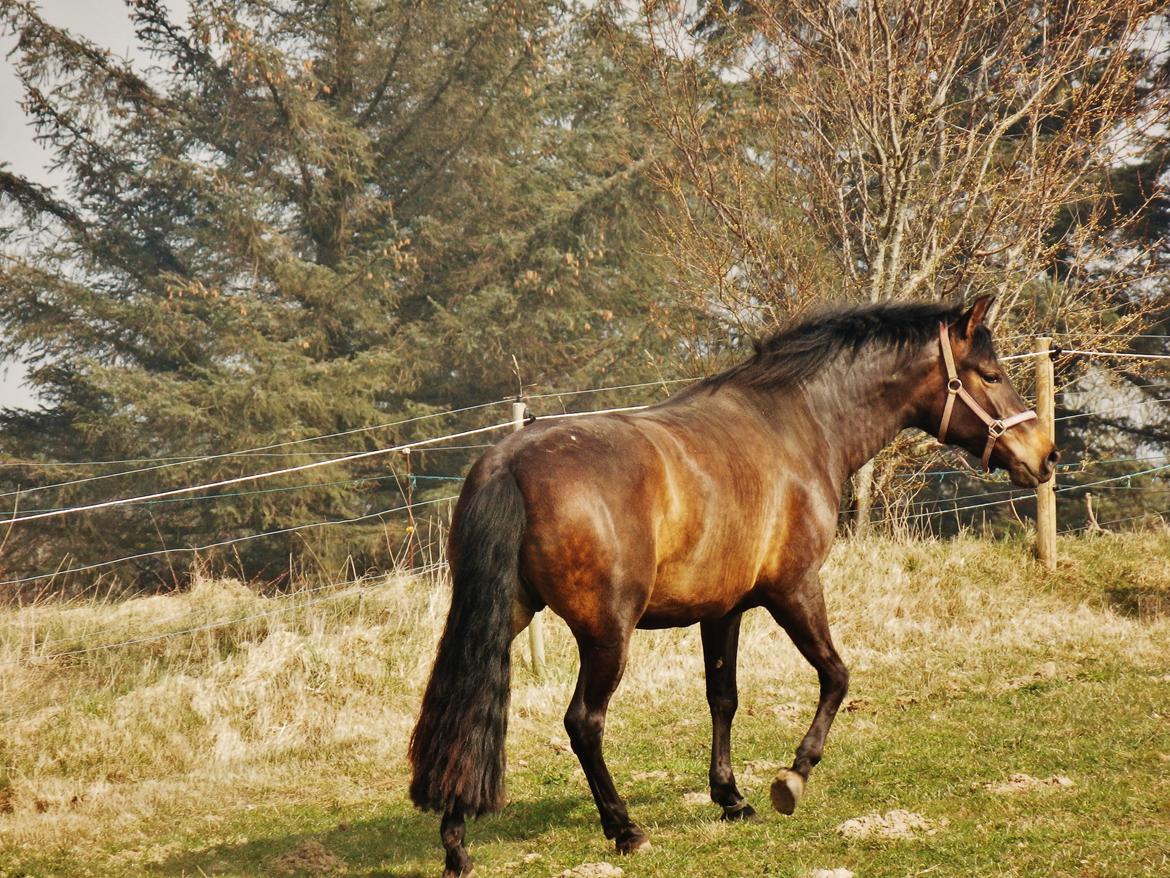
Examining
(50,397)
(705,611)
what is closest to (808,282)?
(705,611)

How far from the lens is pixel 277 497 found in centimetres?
1727

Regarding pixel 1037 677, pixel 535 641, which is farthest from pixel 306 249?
pixel 1037 677

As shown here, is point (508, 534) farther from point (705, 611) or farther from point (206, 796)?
point (206, 796)

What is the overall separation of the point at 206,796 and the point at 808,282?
7.09m

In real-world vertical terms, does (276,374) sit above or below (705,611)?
above

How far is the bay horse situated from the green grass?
56 centimetres

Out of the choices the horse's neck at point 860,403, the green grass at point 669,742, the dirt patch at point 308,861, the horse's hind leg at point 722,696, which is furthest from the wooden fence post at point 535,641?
the dirt patch at point 308,861

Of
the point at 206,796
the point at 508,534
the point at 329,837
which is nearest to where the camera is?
the point at 508,534

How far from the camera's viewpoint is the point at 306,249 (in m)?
21.0

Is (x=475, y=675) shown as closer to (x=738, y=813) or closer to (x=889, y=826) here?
(x=738, y=813)

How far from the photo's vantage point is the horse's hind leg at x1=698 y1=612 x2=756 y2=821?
185 inches

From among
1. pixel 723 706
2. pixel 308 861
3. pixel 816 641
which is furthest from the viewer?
pixel 723 706

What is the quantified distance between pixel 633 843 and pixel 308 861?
1.43m

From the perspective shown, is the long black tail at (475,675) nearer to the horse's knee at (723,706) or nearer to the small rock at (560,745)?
the horse's knee at (723,706)
